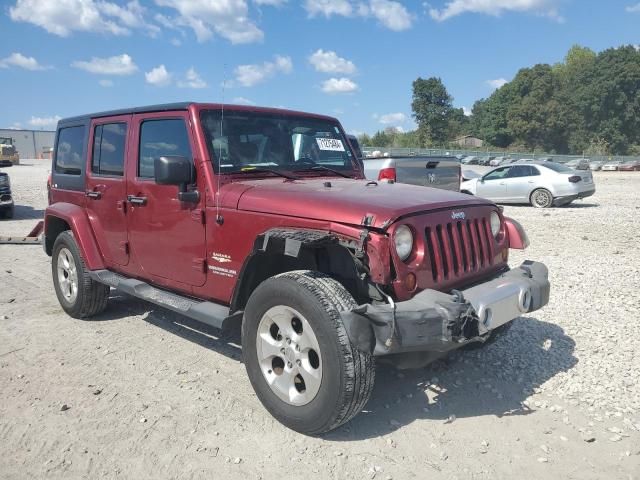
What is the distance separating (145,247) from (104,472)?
6.78ft

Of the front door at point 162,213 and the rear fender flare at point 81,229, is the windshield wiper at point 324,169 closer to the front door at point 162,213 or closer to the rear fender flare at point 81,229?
the front door at point 162,213

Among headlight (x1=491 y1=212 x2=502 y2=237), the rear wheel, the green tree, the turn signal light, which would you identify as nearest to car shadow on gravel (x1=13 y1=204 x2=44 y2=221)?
headlight (x1=491 y1=212 x2=502 y2=237)

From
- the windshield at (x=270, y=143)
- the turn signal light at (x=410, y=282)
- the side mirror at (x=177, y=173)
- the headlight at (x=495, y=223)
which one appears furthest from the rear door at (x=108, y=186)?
the headlight at (x=495, y=223)

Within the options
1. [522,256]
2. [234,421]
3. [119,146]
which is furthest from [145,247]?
[522,256]

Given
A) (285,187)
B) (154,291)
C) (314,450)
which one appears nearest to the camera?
(314,450)

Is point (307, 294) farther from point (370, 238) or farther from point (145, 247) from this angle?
point (145, 247)

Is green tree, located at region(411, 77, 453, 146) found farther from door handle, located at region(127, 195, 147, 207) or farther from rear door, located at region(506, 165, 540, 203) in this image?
door handle, located at region(127, 195, 147, 207)

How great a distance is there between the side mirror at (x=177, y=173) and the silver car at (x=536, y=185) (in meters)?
13.0

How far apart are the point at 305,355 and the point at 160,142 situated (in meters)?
2.32

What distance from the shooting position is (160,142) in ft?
14.7

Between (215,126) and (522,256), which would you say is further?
(522,256)

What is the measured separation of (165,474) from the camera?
2.90 meters

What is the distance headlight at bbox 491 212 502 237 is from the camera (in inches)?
159

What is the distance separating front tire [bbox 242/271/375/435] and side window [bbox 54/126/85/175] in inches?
126
